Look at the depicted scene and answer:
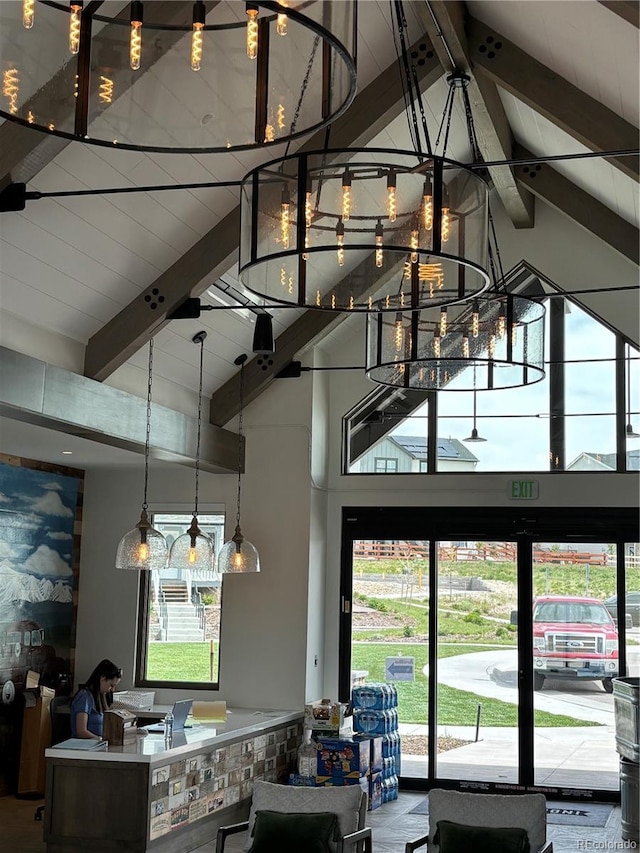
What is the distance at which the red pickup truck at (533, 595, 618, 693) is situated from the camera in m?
10.0

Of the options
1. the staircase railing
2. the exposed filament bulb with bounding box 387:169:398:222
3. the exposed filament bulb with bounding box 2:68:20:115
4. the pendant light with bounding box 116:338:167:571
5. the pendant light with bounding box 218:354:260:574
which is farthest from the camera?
the staircase railing

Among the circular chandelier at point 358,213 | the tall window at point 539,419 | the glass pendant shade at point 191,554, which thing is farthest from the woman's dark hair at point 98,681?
the circular chandelier at point 358,213

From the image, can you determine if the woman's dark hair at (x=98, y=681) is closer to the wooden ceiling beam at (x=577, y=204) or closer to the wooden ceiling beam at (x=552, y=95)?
the wooden ceiling beam at (x=552, y=95)

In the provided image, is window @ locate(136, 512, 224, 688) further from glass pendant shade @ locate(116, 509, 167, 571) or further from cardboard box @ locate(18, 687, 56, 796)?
glass pendant shade @ locate(116, 509, 167, 571)

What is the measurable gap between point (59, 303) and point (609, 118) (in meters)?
4.00

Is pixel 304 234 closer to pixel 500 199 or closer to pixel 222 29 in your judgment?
pixel 222 29

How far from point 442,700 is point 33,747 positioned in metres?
4.07

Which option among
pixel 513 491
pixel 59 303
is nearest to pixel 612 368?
pixel 513 491

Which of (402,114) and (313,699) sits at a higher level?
(402,114)

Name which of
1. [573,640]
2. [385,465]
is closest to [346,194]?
[385,465]

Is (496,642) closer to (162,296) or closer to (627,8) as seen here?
(162,296)

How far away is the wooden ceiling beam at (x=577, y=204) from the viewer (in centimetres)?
915

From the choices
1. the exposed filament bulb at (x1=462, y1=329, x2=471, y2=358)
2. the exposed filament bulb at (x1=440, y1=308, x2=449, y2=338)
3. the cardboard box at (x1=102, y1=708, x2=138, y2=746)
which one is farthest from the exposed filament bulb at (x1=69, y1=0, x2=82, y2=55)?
the cardboard box at (x1=102, y1=708, x2=138, y2=746)

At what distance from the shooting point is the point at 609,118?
21.4ft
